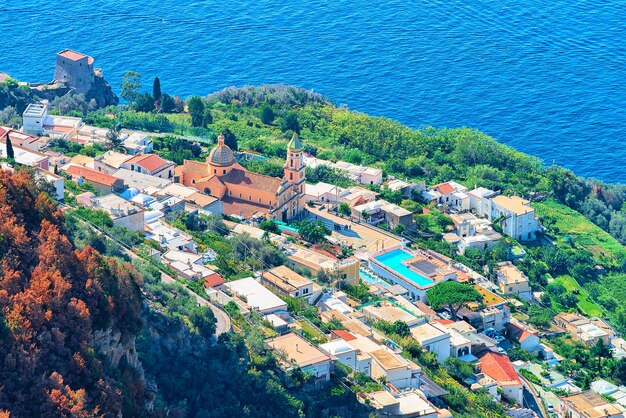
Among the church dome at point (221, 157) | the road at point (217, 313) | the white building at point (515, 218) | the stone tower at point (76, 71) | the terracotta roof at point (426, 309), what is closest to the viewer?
the road at point (217, 313)

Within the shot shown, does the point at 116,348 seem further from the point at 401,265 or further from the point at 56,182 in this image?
the point at 401,265

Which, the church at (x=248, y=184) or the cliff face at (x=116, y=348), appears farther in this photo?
the church at (x=248, y=184)

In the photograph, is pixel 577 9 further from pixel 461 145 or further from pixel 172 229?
pixel 172 229

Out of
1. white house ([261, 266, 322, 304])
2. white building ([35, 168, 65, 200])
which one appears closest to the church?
white house ([261, 266, 322, 304])

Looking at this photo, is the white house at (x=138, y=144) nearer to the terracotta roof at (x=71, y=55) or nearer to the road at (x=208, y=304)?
the terracotta roof at (x=71, y=55)

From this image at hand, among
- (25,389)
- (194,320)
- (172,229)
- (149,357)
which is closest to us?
(25,389)

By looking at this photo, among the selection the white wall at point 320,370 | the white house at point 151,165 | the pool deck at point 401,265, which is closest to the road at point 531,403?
the pool deck at point 401,265

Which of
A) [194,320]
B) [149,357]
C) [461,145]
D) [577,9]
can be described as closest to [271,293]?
[194,320]
